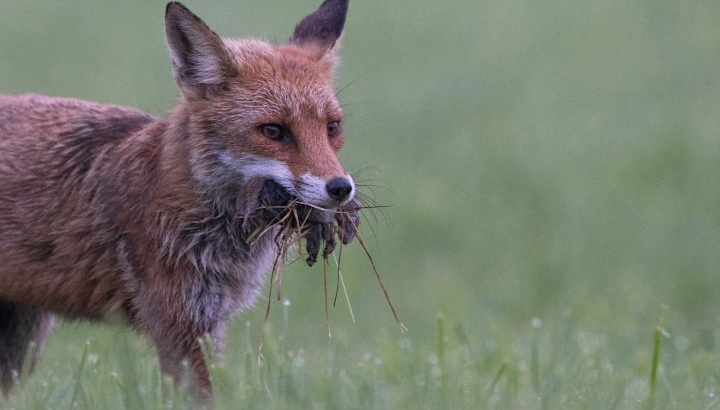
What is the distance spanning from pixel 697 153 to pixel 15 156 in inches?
336

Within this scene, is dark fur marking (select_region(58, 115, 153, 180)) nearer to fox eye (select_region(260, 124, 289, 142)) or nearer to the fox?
the fox

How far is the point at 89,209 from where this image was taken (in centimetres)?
A: 618

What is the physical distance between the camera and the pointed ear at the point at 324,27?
21.9 ft

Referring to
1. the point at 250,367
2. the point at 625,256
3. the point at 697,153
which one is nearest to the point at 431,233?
the point at 625,256

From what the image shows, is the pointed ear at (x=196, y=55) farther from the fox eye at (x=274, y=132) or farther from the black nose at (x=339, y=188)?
the black nose at (x=339, y=188)

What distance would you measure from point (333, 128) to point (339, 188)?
2.34 ft

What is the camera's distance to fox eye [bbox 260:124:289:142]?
18.7 feet

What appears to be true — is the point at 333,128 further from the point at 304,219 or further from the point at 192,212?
the point at 192,212

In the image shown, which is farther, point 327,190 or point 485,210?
point 485,210

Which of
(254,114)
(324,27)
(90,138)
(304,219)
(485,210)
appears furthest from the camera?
(485,210)

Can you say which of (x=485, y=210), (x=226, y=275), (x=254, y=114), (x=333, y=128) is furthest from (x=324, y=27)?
(x=485, y=210)

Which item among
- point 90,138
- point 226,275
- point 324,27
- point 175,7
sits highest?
point 175,7

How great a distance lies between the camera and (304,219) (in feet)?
18.4

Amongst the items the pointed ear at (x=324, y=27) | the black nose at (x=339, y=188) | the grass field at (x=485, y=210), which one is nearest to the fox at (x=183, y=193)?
the black nose at (x=339, y=188)
